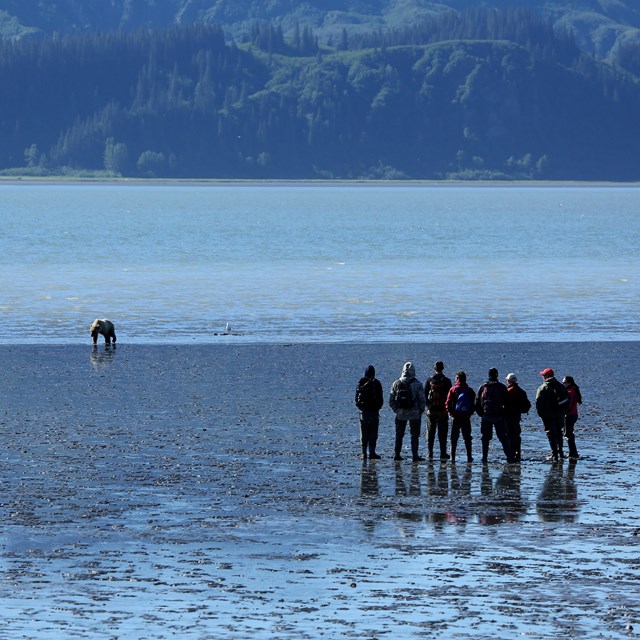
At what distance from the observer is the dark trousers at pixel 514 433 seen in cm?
2652

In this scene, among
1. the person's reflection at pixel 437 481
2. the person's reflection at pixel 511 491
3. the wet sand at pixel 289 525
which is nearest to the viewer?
the wet sand at pixel 289 525

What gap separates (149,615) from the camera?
1692 cm

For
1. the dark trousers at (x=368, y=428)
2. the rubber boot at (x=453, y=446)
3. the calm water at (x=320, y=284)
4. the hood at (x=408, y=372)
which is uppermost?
the calm water at (x=320, y=284)

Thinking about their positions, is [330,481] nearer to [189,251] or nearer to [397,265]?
[397,265]

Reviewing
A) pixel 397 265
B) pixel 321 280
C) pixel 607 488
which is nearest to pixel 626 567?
pixel 607 488

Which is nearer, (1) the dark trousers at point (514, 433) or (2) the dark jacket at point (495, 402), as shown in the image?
(2) the dark jacket at point (495, 402)

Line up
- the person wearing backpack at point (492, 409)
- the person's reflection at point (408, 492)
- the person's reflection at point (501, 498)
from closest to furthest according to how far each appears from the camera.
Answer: the person's reflection at point (408, 492) → the person's reflection at point (501, 498) → the person wearing backpack at point (492, 409)

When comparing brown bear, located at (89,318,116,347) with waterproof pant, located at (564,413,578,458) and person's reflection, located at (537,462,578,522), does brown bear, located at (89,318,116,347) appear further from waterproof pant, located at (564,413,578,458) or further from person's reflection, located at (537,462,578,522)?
person's reflection, located at (537,462,578,522)

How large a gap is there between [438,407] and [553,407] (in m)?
2.10

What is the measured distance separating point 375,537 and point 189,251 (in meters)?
92.4

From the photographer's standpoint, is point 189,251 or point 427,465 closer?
point 427,465

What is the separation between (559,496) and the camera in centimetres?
2352

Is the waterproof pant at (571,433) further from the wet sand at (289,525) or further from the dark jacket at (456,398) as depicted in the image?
the dark jacket at (456,398)

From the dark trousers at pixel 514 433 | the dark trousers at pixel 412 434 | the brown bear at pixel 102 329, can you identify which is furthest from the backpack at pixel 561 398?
the brown bear at pixel 102 329
